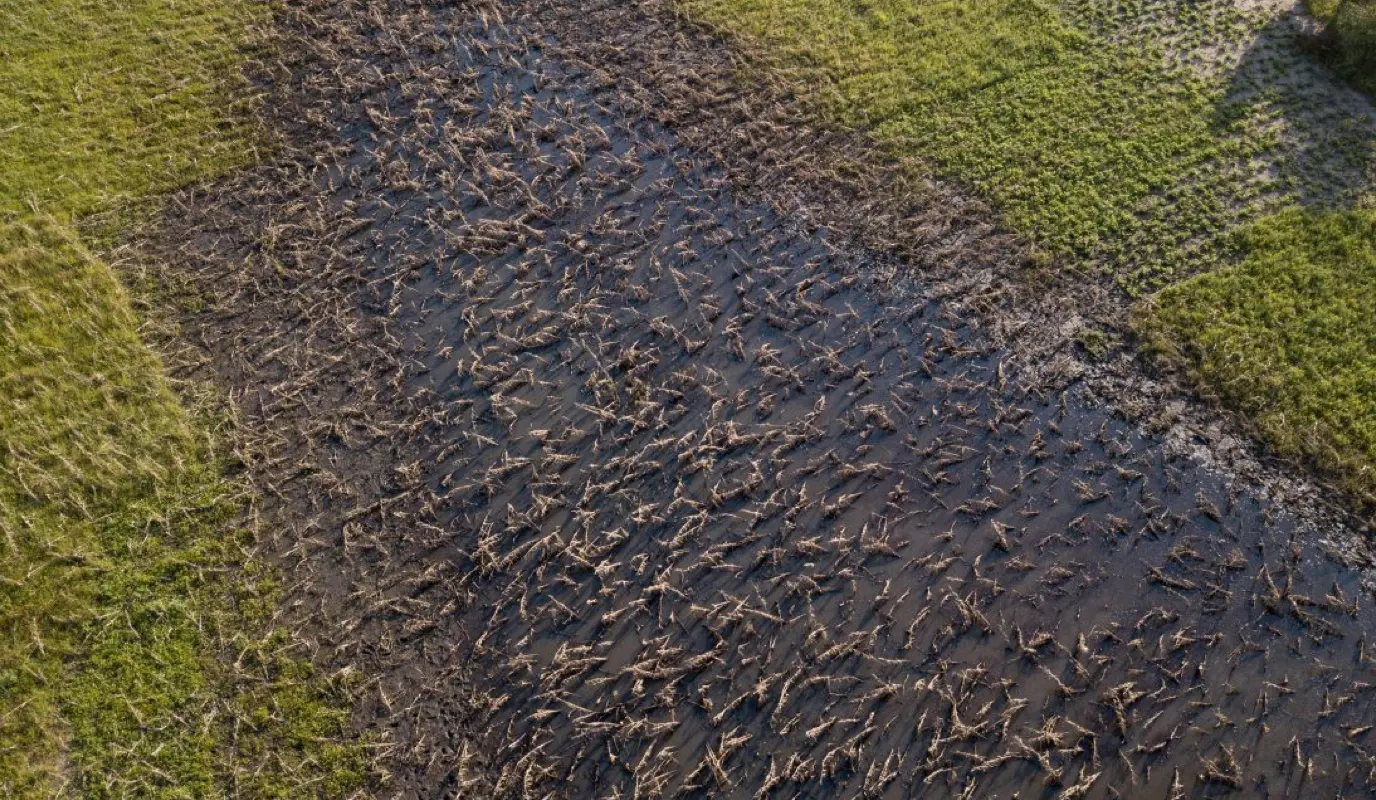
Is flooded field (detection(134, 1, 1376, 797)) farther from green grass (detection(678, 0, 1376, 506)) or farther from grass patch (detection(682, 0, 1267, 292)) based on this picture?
grass patch (detection(682, 0, 1267, 292))

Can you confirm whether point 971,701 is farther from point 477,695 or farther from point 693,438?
point 477,695

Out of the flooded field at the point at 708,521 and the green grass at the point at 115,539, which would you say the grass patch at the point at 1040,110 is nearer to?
the flooded field at the point at 708,521

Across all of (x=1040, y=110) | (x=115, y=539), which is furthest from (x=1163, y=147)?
(x=115, y=539)

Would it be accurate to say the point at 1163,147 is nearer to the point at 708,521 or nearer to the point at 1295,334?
the point at 1295,334

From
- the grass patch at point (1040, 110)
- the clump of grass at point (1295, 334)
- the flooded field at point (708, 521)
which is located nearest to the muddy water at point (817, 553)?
the flooded field at point (708, 521)

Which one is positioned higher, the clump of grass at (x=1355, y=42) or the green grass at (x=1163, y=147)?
the clump of grass at (x=1355, y=42)

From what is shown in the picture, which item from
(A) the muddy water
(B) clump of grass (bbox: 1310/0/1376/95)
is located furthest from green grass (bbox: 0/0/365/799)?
(B) clump of grass (bbox: 1310/0/1376/95)

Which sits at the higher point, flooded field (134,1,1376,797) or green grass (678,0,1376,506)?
green grass (678,0,1376,506)
